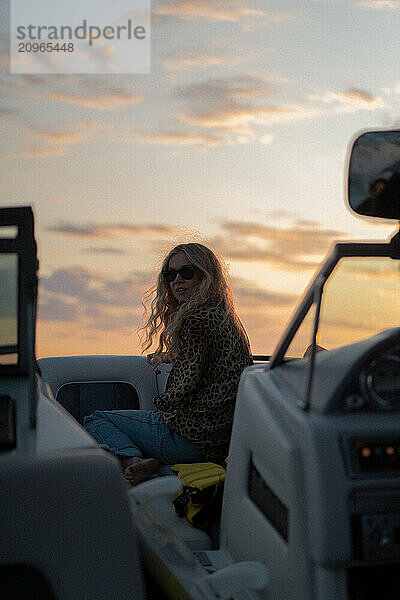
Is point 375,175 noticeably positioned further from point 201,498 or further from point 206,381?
point 206,381

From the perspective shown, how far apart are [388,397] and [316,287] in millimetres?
304

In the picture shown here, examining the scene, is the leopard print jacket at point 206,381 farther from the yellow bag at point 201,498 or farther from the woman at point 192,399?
the yellow bag at point 201,498

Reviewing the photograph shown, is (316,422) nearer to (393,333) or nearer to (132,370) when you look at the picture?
(393,333)

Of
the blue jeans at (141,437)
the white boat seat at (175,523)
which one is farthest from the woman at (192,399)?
the white boat seat at (175,523)

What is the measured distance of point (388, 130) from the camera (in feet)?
5.56

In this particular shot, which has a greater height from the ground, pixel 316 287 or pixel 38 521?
pixel 316 287

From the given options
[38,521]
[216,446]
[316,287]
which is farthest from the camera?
[216,446]

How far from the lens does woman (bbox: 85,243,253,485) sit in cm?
313

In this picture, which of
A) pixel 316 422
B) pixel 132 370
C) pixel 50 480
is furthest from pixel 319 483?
pixel 132 370

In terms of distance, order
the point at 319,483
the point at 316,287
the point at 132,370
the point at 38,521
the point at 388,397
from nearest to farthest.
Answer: the point at 38,521 < the point at 319,483 < the point at 388,397 < the point at 316,287 < the point at 132,370

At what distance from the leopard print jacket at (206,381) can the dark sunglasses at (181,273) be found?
366 millimetres

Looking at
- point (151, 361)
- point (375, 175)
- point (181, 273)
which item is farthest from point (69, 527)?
point (151, 361)

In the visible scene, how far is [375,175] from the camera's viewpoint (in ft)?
5.54

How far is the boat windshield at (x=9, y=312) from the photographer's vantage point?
1.66 m
